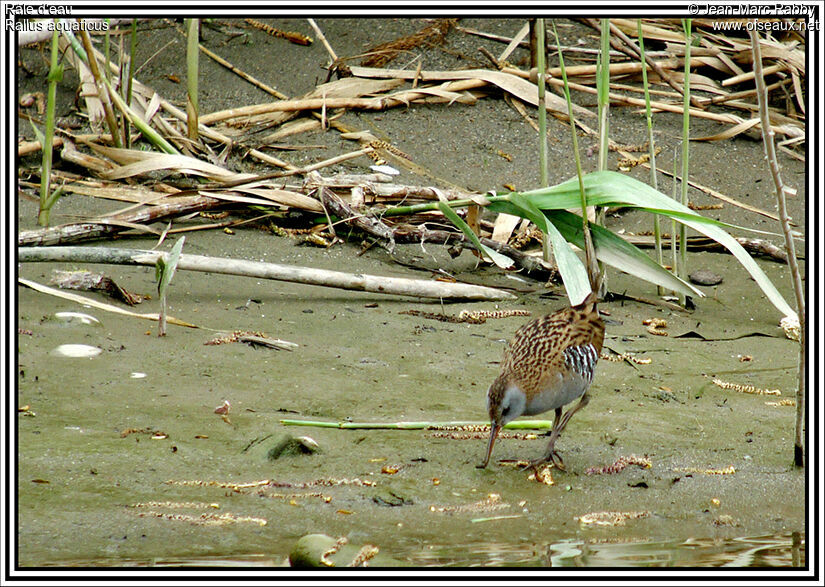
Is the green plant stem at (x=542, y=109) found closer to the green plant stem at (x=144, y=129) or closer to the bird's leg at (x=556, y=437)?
the bird's leg at (x=556, y=437)

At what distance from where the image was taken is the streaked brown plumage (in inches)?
159

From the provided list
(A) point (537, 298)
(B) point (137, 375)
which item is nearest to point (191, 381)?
(B) point (137, 375)

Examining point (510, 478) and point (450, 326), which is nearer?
point (510, 478)

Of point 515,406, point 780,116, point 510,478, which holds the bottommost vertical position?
point 510,478

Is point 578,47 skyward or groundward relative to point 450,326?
skyward

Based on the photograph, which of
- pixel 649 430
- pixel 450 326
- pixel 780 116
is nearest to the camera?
pixel 649 430

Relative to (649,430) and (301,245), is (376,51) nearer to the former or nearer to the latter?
(301,245)

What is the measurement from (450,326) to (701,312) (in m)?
1.82

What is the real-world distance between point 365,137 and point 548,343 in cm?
440

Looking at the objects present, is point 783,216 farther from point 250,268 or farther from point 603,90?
point 250,268

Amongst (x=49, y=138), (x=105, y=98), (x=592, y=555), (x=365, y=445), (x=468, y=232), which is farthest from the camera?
(x=105, y=98)

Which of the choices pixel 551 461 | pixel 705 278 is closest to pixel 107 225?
pixel 551 461

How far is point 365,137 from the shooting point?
8258 millimetres

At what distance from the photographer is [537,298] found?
6.29 metres
